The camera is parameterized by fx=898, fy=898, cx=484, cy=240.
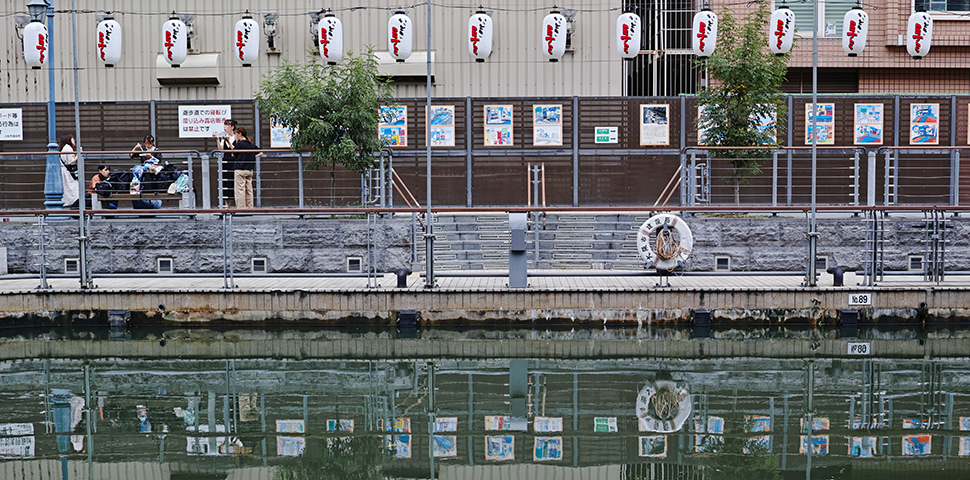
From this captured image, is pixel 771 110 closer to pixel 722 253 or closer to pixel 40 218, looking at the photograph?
pixel 722 253

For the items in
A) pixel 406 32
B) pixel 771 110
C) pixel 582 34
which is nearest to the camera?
pixel 771 110

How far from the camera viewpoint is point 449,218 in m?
15.5

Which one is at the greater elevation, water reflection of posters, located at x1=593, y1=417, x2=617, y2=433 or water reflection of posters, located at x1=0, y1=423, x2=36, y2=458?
water reflection of posters, located at x1=0, y1=423, x2=36, y2=458

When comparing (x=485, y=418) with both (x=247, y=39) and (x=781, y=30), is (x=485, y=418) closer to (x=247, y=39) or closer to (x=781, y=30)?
(x=781, y=30)

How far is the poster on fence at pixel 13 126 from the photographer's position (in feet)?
66.3

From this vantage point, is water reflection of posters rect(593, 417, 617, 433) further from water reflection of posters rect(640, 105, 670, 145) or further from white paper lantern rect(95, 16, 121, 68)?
white paper lantern rect(95, 16, 121, 68)

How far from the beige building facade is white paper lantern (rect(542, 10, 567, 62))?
1674mm

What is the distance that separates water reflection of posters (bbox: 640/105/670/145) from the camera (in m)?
19.3

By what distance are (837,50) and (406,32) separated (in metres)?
10.2

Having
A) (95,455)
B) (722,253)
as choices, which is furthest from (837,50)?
(95,455)

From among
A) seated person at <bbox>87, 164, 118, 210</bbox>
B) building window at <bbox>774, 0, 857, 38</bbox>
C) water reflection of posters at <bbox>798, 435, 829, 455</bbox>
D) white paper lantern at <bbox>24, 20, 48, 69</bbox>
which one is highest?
building window at <bbox>774, 0, 857, 38</bbox>

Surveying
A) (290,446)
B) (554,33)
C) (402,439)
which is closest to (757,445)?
(402,439)

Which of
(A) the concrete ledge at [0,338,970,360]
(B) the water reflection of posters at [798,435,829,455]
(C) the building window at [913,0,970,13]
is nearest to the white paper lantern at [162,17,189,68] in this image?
(A) the concrete ledge at [0,338,970,360]

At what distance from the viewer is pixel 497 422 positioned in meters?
8.02
